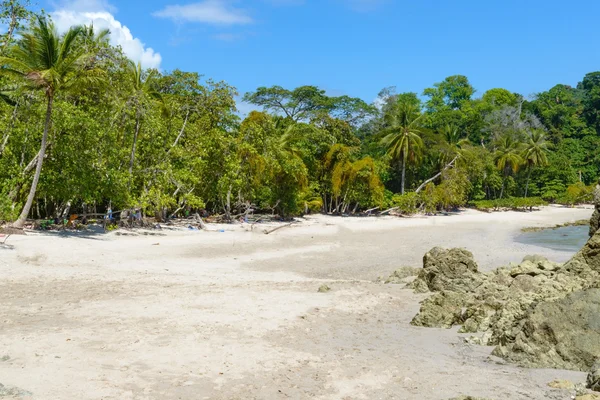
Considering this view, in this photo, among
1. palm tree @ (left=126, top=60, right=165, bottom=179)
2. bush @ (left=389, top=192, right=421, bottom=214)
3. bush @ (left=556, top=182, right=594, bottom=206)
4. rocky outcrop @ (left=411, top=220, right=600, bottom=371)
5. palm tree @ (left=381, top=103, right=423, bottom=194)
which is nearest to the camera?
rocky outcrop @ (left=411, top=220, right=600, bottom=371)

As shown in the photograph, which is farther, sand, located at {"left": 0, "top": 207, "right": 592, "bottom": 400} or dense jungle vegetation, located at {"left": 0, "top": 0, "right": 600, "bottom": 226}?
dense jungle vegetation, located at {"left": 0, "top": 0, "right": 600, "bottom": 226}

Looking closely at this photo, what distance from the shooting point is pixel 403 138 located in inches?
1778

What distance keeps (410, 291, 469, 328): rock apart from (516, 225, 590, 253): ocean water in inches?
602

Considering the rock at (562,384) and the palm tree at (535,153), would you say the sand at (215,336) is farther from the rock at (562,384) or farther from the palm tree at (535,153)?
the palm tree at (535,153)

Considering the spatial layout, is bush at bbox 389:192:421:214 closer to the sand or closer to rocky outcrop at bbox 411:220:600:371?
the sand

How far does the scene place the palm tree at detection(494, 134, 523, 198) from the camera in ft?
186

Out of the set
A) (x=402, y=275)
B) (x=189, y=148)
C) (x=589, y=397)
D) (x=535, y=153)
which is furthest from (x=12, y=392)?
(x=535, y=153)

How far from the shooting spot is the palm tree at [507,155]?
186ft

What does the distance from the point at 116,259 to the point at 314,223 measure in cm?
1826

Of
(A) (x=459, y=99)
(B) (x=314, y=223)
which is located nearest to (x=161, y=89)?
(B) (x=314, y=223)

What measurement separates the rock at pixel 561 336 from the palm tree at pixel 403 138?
123ft

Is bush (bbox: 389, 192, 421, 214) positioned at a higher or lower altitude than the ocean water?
higher

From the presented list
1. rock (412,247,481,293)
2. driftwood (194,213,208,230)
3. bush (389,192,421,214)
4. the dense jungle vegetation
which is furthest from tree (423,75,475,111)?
rock (412,247,481,293)

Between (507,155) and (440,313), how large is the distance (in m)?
51.1
